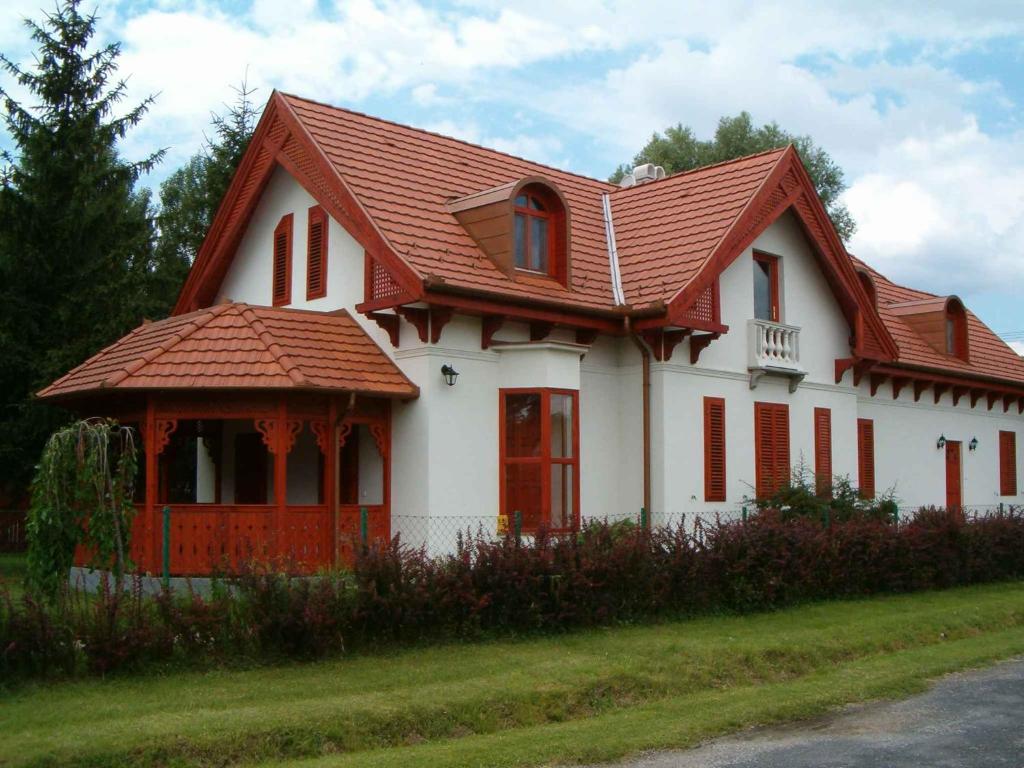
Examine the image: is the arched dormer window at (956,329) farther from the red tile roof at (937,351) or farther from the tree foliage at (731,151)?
the tree foliage at (731,151)

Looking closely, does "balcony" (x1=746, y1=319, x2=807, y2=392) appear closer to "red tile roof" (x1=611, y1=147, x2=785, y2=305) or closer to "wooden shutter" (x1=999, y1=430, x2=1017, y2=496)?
"red tile roof" (x1=611, y1=147, x2=785, y2=305)

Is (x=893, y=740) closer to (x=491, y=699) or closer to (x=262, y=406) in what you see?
(x=491, y=699)

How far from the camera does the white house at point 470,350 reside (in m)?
15.6

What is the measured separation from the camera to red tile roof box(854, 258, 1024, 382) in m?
25.6

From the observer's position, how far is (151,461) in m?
15.4

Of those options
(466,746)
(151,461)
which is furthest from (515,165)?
(466,746)

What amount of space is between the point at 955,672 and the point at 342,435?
833 cm

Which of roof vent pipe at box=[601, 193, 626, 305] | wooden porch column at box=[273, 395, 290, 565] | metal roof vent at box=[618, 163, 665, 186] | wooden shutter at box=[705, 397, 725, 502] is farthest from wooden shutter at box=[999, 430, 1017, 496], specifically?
wooden porch column at box=[273, 395, 290, 565]

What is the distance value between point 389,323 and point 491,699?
7.68 m

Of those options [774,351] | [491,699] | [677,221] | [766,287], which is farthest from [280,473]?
[766,287]

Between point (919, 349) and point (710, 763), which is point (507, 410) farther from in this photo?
point (919, 349)

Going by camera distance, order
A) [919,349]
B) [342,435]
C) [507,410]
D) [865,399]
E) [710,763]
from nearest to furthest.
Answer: [710,763] < [342,435] < [507,410] < [865,399] < [919,349]

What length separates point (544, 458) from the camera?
16531mm

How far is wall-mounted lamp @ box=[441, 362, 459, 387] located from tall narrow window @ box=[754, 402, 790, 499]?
248 inches
